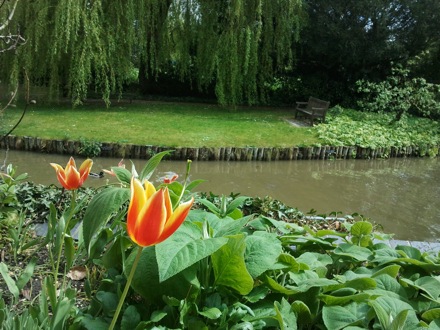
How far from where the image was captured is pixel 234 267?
58.4 inches

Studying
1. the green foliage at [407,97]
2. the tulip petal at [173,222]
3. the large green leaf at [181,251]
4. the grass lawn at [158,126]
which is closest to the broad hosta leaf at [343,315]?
the large green leaf at [181,251]

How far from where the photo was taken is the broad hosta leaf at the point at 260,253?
157 cm

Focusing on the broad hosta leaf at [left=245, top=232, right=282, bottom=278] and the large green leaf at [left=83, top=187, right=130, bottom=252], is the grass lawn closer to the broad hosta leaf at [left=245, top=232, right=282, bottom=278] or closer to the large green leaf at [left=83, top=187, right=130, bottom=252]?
the broad hosta leaf at [left=245, top=232, right=282, bottom=278]

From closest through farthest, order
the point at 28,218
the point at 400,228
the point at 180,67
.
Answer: the point at 28,218 < the point at 400,228 < the point at 180,67

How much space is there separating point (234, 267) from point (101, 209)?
17.7 inches

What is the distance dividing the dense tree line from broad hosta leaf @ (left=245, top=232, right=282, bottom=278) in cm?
1034

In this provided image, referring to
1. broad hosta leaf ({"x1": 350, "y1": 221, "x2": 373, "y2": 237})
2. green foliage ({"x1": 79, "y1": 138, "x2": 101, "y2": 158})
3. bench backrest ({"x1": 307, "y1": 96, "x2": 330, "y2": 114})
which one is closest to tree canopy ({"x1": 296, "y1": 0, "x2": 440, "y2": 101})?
bench backrest ({"x1": 307, "y1": 96, "x2": 330, "y2": 114})

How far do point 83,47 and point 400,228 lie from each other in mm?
8338

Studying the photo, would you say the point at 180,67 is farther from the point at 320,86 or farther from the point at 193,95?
the point at 320,86

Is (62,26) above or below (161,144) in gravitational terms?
above

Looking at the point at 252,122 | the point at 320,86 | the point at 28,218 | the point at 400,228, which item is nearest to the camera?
the point at 28,218

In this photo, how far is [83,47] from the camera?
36.8 ft

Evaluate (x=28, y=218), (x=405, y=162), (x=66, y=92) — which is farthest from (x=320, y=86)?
(x=28, y=218)

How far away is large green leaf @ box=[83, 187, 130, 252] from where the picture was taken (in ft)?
4.56
